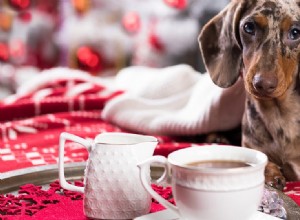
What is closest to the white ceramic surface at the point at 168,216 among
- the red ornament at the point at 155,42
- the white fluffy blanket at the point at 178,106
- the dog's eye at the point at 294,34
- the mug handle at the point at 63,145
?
the mug handle at the point at 63,145

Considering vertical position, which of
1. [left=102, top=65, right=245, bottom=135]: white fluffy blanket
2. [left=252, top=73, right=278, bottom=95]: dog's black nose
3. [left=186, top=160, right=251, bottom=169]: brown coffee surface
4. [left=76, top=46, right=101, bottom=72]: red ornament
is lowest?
[left=76, top=46, right=101, bottom=72]: red ornament

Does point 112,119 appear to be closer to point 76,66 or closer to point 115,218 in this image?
point 115,218

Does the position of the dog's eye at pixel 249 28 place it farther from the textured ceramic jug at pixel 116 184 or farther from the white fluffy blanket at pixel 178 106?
the textured ceramic jug at pixel 116 184

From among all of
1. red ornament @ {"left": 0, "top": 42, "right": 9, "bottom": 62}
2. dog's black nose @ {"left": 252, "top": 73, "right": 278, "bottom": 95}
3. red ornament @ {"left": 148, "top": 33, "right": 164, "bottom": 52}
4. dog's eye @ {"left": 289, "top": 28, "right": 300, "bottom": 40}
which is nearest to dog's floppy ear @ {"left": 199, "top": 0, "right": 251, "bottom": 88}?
dog's eye @ {"left": 289, "top": 28, "right": 300, "bottom": 40}

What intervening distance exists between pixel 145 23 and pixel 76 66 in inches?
22.6

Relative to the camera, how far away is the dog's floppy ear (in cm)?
153

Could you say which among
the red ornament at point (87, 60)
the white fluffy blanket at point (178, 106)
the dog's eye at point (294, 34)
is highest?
the dog's eye at point (294, 34)

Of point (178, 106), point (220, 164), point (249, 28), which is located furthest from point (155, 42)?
point (220, 164)

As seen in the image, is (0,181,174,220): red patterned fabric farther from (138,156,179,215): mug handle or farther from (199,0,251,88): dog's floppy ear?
(199,0,251,88): dog's floppy ear

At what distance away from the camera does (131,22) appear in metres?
4.12

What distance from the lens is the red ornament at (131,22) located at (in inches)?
162

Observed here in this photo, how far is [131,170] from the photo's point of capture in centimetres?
95

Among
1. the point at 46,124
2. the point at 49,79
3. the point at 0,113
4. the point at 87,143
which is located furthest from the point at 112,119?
the point at 87,143

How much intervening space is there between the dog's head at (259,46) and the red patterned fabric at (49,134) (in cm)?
24
